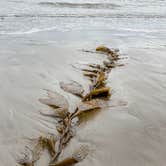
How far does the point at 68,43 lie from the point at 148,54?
1.88 metres

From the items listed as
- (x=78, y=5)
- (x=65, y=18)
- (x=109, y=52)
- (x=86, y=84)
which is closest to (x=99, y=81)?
(x=86, y=84)

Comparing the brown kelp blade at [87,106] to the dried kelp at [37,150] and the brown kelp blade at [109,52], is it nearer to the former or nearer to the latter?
the dried kelp at [37,150]

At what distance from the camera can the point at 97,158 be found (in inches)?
93.0

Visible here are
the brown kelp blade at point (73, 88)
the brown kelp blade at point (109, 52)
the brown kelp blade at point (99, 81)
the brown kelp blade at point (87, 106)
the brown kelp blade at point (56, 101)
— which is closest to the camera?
the brown kelp blade at point (87, 106)

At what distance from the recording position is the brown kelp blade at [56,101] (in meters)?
3.27

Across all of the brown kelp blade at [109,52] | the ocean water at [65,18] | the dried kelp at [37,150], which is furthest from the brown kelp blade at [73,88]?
the ocean water at [65,18]

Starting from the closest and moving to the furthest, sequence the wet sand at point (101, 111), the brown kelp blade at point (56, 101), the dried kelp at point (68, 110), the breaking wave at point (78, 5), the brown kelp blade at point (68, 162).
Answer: the brown kelp blade at point (68, 162) → the dried kelp at point (68, 110) → the wet sand at point (101, 111) → the brown kelp blade at point (56, 101) → the breaking wave at point (78, 5)

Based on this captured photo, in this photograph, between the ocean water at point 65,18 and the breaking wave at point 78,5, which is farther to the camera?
the breaking wave at point 78,5

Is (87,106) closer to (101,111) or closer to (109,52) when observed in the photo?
(101,111)

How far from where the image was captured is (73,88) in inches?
149

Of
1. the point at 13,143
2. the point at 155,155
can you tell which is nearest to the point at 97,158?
the point at 155,155

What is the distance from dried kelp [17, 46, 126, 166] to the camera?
7.65ft

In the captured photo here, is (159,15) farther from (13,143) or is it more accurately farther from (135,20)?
(13,143)

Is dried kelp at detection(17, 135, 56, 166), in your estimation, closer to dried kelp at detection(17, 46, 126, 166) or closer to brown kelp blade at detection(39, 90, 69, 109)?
dried kelp at detection(17, 46, 126, 166)
